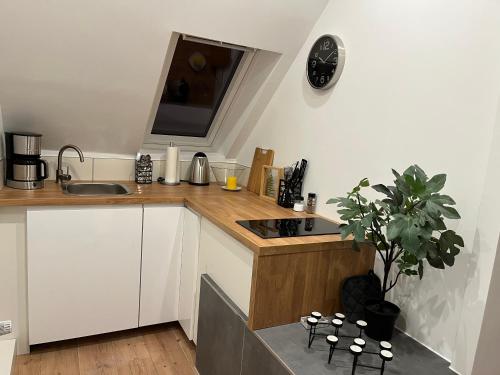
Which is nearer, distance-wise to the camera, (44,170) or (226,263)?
(226,263)

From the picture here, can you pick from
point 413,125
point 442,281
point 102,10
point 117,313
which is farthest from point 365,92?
point 117,313

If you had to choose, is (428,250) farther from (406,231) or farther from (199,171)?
(199,171)

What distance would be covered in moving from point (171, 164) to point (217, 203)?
2.13ft

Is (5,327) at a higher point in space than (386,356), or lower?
lower

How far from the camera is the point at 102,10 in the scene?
186 centimetres

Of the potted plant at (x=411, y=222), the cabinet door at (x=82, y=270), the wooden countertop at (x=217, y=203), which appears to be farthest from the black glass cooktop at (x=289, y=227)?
the cabinet door at (x=82, y=270)

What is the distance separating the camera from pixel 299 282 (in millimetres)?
1590

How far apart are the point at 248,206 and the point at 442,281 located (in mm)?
1078

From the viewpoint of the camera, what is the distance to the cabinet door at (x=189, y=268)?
7.27 ft

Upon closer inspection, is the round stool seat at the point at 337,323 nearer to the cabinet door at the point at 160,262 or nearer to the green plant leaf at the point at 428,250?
the green plant leaf at the point at 428,250

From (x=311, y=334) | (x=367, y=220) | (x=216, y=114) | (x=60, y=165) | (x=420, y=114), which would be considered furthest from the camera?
(x=216, y=114)

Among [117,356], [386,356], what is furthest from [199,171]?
[386,356]

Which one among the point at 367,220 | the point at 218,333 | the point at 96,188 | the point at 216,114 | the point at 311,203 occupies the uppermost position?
the point at 216,114

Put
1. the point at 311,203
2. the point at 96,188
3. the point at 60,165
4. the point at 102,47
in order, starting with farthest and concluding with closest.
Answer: the point at 96,188, the point at 60,165, the point at 311,203, the point at 102,47
